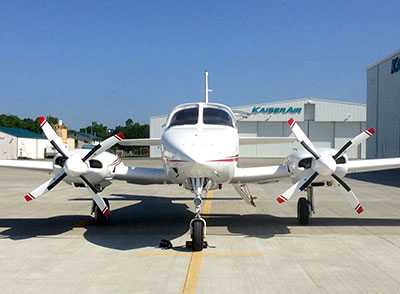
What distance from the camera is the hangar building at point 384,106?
36.7m

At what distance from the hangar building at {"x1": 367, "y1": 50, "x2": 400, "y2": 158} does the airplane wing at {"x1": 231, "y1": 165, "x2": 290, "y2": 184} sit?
29662mm

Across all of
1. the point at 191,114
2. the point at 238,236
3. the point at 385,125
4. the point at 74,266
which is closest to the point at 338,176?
the point at 238,236

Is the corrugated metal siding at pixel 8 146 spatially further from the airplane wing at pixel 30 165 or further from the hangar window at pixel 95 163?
the hangar window at pixel 95 163

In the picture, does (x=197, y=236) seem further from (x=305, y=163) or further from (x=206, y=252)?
(x=305, y=163)

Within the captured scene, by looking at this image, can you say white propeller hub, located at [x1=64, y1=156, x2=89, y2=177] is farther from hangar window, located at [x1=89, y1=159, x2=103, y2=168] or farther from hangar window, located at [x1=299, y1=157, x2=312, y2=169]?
hangar window, located at [x1=299, y1=157, x2=312, y2=169]

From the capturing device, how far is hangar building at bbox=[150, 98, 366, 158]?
192 feet

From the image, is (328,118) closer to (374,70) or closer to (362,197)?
(374,70)

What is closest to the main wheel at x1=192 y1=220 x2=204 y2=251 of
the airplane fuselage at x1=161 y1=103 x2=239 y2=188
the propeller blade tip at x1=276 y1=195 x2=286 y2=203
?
the airplane fuselage at x1=161 y1=103 x2=239 y2=188

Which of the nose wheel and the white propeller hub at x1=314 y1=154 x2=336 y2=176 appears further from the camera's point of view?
the white propeller hub at x1=314 y1=154 x2=336 y2=176

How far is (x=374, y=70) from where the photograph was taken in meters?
42.7

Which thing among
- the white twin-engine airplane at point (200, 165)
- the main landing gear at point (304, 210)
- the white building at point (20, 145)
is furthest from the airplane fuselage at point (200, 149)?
the white building at point (20, 145)

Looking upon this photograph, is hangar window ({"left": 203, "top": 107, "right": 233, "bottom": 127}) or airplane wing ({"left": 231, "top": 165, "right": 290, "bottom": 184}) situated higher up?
hangar window ({"left": 203, "top": 107, "right": 233, "bottom": 127})

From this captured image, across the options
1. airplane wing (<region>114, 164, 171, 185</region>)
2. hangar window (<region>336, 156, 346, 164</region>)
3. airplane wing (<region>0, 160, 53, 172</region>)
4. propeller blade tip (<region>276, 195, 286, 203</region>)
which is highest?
hangar window (<region>336, 156, 346, 164</region>)

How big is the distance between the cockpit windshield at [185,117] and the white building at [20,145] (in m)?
58.5
